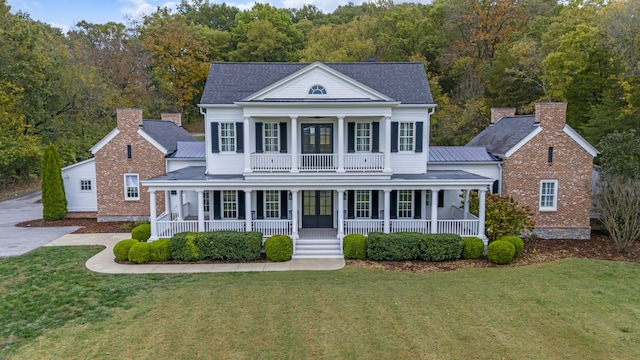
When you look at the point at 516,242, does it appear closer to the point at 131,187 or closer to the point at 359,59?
the point at 131,187

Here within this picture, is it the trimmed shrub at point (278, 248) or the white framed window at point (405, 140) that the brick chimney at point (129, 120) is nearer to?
the trimmed shrub at point (278, 248)

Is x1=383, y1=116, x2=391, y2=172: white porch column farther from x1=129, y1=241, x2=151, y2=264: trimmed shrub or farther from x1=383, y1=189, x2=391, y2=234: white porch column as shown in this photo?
x1=129, y1=241, x2=151, y2=264: trimmed shrub

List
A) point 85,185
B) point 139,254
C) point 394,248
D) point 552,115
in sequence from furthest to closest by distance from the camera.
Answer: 1. point 85,185
2. point 552,115
3. point 394,248
4. point 139,254

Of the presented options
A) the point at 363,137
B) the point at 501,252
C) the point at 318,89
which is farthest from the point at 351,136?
the point at 501,252

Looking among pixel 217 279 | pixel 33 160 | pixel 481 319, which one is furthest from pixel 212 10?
pixel 481 319

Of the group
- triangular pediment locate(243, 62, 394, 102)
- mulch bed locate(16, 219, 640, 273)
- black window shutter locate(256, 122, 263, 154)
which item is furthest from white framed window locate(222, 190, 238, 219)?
mulch bed locate(16, 219, 640, 273)

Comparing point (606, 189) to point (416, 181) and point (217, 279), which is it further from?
point (217, 279)
